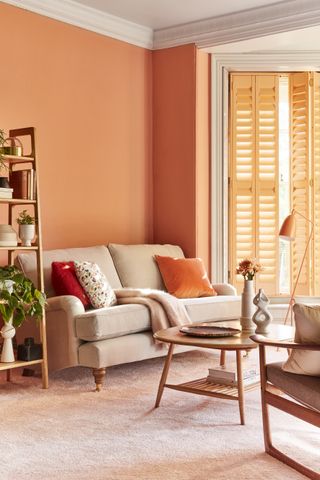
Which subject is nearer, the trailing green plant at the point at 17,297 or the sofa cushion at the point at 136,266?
the trailing green plant at the point at 17,297

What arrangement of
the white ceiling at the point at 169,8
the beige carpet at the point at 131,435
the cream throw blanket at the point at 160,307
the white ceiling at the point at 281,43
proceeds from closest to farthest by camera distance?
the beige carpet at the point at 131,435 → the cream throw blanket at the point at 160,307 → the white ceiling at the point at 169,8 → the white ceiling at the point at 281,43

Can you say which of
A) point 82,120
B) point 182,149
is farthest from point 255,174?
point 82,120

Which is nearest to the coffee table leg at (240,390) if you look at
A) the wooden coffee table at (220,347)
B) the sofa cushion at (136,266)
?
the wooden coffee table at (220,347)

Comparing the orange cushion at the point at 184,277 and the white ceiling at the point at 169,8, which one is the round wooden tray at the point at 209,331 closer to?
the orange cushion at the point at 184,277

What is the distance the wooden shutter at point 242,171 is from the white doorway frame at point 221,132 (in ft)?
0.27

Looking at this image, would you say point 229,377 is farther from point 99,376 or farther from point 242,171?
point 242,171

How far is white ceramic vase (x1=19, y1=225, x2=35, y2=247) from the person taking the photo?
4.66 metres

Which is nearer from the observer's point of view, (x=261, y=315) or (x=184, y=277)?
(x=261, y=315)

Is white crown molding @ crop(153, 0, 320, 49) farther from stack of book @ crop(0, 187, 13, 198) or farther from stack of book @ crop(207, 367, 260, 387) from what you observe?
stack of book @ crop(207, 367, 260, 387)

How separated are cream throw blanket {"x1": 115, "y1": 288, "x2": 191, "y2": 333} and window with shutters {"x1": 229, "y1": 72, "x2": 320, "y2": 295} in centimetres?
176

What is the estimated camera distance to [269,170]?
6.64 m

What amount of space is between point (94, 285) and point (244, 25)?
2.82 m

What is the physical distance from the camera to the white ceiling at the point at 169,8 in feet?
19.2

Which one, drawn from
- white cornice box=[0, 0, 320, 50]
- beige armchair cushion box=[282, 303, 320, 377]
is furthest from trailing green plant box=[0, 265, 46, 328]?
white cornice box=[0, 0, 320, 50]
